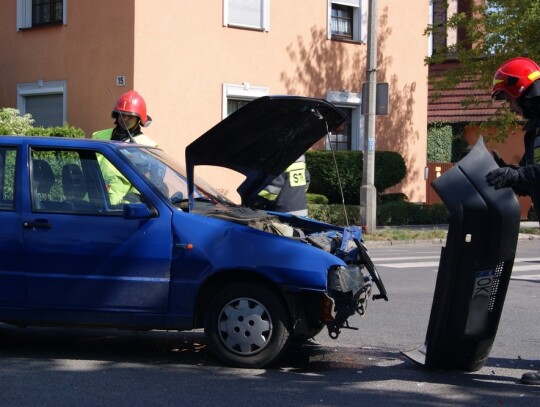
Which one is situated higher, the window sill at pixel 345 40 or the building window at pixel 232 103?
the window sill at pixel 345 40

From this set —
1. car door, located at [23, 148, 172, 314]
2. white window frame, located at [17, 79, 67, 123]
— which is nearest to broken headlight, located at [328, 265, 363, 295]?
car door, located at [23, 148, 172, 314]

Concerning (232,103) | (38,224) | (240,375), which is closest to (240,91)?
(232,103)

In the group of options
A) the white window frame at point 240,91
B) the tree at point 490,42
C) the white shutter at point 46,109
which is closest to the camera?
the tree at point 490,42

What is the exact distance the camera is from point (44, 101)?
22.1 metres

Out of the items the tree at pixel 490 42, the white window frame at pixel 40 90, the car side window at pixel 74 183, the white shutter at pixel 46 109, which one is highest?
the tree at pixel 490 42

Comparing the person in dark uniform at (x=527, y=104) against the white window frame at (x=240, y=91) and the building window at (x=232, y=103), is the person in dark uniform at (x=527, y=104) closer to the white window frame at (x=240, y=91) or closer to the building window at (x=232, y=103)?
the white window frame at (x=240, y=91)

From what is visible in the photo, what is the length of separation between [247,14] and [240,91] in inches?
71.4

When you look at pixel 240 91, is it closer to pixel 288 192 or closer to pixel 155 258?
pixel 288 192

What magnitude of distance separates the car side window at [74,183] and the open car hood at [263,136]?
1.91 ft

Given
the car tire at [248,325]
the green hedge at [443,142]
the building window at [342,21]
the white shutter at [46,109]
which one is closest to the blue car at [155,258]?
the car tire at [248,325]

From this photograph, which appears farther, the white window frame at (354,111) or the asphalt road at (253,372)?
the white window frame at (354,111)

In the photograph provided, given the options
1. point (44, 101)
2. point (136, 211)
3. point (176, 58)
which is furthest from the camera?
point (44, 101)

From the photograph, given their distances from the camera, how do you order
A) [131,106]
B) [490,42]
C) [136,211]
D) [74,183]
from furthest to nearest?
[490,42] → [131,106] → [74,183] → [136,211]

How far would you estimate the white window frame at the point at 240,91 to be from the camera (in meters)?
21.3
